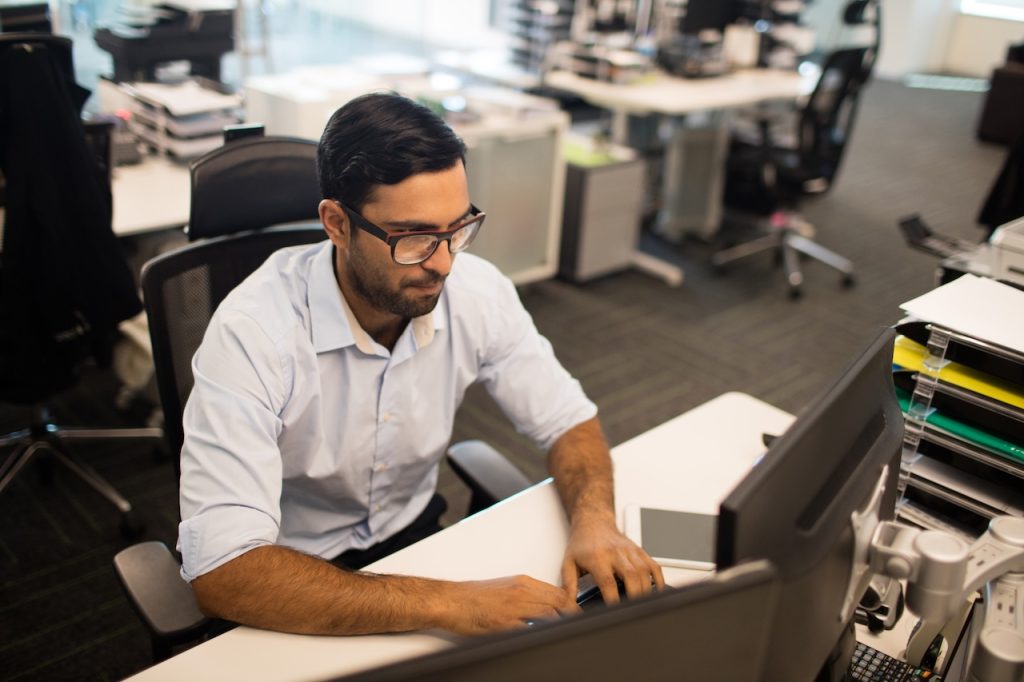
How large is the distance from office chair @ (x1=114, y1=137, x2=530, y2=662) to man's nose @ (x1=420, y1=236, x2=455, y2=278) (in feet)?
1.14

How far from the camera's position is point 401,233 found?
4.12 feet

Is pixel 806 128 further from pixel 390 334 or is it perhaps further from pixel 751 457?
pixel 390 334

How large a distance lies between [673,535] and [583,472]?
0.17 metres

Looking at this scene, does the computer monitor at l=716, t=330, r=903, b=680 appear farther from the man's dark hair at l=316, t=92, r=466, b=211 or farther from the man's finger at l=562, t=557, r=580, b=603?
the man's dark hair at l=316, t=92, r=466, b=211

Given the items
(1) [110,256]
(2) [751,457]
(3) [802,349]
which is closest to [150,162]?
(1) [110,256]

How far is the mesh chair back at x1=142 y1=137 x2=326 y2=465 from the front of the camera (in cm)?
138

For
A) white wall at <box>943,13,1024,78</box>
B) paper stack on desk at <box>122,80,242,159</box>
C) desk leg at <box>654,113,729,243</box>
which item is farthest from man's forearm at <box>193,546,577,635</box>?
white wall at <box>943,13,1024,78</box>

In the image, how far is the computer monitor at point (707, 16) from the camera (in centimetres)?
430

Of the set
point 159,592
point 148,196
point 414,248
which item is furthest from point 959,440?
point 148,196

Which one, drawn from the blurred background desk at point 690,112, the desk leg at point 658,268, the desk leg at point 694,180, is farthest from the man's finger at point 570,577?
the desk leg at point 694,180

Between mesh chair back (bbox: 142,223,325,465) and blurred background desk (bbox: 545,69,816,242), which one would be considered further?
blurred background desk (bbox: 545,69,816,242)

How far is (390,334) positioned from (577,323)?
2264 mm

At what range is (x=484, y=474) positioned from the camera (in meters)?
1.51

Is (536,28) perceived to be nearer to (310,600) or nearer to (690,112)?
(690,112)
